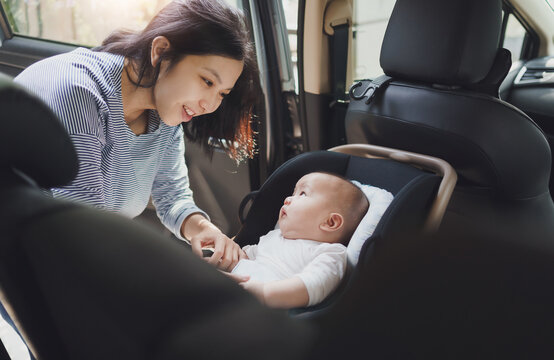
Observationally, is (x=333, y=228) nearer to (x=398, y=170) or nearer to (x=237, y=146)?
(x=398, y=170)

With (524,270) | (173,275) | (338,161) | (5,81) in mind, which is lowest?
(338,161)

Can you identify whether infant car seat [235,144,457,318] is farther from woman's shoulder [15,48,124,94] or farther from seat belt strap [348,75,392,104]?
woman's shoulder [15,48,124,94]

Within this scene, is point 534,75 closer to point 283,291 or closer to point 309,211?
point 309,211

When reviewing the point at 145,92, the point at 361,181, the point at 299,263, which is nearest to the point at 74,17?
the point at 145,92

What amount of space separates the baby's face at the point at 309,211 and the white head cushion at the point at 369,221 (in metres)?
0.11

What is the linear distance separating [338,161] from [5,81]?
4.02ft

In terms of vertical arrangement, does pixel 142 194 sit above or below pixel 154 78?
below

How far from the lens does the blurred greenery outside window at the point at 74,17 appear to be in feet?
8.02

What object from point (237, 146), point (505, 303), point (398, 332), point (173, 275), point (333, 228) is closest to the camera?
point (173, 275)

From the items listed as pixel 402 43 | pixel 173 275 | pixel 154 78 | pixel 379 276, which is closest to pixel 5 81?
pixel 173 275

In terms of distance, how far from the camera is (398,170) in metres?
1.51

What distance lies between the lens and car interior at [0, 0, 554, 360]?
1.43 feet

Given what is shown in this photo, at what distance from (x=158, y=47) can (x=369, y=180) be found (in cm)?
79

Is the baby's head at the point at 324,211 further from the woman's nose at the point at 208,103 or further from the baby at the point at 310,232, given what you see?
the woman's nose at the point at 208,103
